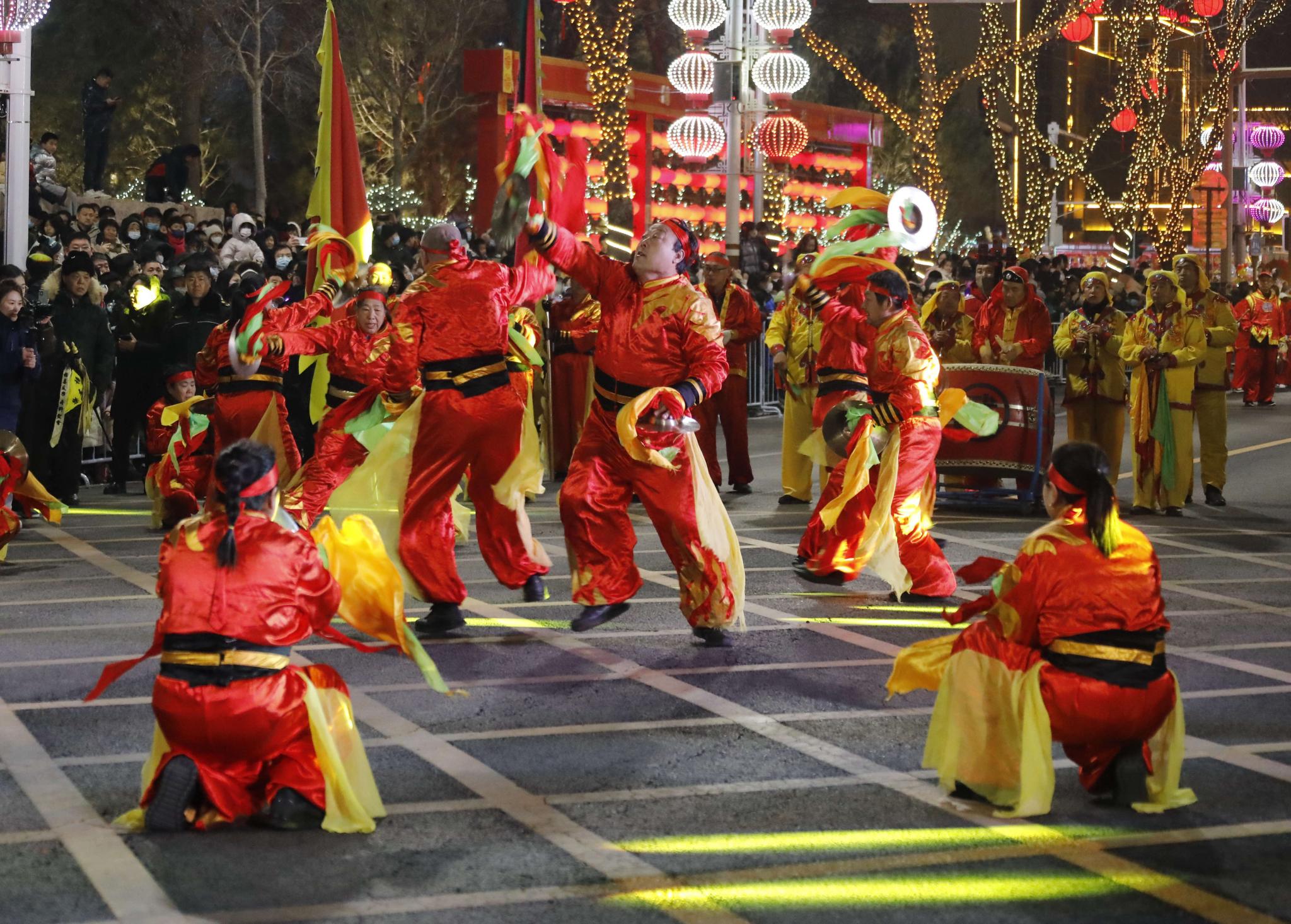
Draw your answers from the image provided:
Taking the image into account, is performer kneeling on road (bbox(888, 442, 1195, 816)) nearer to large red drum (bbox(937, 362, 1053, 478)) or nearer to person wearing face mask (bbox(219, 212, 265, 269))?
large red drum (bbox(937, 362, 1053, 478))

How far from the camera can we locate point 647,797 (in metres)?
5.63

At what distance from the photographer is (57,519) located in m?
10.8

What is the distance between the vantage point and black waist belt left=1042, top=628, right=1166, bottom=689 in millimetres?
5449

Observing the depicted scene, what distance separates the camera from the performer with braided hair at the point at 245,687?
5172 mm

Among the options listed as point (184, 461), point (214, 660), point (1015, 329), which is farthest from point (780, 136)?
point (214, 660)

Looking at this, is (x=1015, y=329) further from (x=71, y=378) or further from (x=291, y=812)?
(x=291, y=812)

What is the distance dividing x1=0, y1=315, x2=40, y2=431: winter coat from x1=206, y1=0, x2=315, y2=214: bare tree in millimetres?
16305

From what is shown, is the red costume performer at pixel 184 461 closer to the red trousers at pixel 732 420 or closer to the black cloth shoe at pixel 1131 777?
the red trousers at pixel 732 420

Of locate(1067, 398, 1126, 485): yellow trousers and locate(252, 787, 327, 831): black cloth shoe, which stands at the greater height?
locate(1067, 398, 1126, 485): yellow trousers

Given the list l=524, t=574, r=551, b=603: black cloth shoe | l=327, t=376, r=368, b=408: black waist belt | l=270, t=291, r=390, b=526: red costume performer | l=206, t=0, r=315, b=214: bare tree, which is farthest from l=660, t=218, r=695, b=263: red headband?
l=206, t=0, r=315, b=214: bare tree

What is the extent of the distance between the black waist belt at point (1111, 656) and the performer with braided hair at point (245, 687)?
208cm

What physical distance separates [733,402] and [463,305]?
5901mm

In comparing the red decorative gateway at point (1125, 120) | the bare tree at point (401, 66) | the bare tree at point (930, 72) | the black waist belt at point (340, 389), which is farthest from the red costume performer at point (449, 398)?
the red decorative gateway at point (1125, 120)

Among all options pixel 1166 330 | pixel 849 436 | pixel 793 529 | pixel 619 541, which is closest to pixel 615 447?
pixel 619 541
